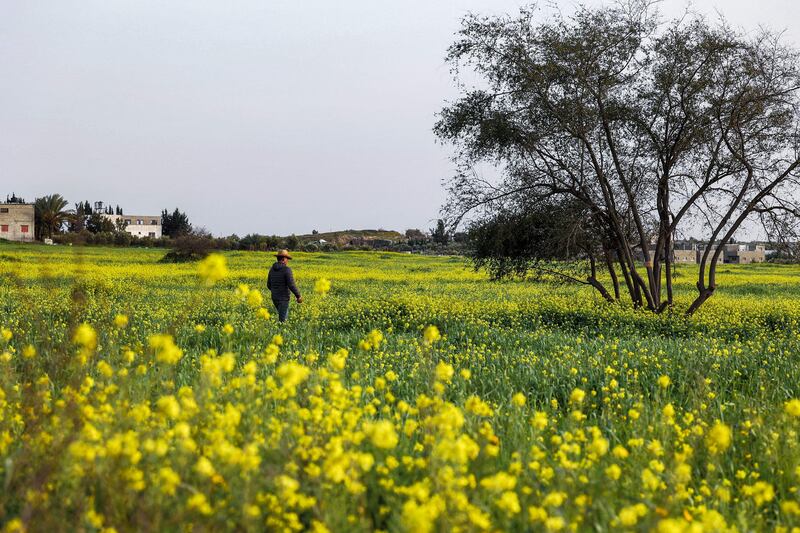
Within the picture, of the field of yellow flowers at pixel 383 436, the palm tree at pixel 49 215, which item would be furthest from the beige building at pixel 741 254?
the field of yellow flowers at pixel 383 436

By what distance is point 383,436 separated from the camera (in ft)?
8.86

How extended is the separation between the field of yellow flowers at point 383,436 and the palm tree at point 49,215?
3377 inches

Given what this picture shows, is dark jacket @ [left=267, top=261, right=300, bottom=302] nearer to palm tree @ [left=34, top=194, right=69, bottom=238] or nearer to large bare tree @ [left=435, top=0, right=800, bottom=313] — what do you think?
large bare tree @ [left=435, top=0, right=800, bottom=313]

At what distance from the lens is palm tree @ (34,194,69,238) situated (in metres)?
86.4

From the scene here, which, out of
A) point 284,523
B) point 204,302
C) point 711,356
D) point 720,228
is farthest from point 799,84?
point 284,523

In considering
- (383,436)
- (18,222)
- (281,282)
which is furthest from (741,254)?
(383,436)

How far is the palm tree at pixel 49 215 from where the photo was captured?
86.4 meters

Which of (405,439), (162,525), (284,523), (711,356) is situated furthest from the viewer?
(711,356)

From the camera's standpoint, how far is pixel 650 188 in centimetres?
1719

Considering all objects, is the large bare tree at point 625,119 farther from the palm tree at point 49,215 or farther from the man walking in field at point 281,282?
the palm tree at point 49,215

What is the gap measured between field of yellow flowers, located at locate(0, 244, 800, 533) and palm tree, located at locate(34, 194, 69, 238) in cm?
8578

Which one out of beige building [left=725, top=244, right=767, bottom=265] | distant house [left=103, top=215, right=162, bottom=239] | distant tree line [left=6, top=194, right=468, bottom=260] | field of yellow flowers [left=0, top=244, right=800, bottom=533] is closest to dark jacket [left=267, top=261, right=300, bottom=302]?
field of yellow flowers [left=0, top=244, right=800, bottom=533]

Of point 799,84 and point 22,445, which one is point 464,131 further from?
point 22,445

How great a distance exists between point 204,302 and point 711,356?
11.6 m
